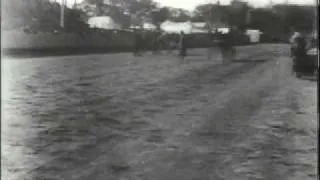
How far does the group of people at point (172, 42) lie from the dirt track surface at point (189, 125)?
3 cm

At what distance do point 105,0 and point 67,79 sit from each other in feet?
0.60

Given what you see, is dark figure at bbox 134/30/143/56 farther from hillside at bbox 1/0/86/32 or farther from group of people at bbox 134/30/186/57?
hillside at bbox 1/0/86/32

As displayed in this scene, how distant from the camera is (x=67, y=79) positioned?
104 cm

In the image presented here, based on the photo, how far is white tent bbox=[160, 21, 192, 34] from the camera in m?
1.08

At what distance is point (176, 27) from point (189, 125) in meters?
0.21

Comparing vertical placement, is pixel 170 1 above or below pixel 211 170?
above

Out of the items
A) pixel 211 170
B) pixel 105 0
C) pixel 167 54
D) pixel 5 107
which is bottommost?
pixel 211 170

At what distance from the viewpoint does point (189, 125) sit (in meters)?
1.07

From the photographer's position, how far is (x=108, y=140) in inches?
41.3

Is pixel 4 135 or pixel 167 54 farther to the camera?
pixel 167 54

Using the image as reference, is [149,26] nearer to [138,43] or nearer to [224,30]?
[138,43]

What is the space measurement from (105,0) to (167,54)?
18cm

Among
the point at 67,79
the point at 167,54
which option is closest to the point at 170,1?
the point at 167,54

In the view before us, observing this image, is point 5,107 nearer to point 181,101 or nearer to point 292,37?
point 181,101
